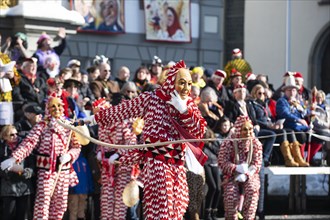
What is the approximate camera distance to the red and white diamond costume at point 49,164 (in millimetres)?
14984

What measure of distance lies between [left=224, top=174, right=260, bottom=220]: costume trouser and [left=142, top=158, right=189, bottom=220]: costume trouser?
386 centimetres

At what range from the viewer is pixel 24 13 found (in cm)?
1959

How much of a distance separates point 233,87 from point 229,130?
2311mm

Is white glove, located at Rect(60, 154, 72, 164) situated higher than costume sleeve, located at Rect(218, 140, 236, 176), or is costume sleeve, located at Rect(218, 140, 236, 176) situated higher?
white glove, located at Rect(60, 154, 72, 164)

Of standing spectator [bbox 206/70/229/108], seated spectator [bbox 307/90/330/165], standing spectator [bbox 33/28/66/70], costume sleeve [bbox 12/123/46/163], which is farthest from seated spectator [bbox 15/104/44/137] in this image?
seated spectator [bbox 307/90/330/165]

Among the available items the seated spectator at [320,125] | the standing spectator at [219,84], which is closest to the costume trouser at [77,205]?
the standing spectator at [219,84]

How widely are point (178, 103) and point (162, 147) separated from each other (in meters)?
0.51

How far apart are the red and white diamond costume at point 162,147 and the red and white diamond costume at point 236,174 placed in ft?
11.9

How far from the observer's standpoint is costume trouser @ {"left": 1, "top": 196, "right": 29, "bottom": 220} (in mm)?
15328

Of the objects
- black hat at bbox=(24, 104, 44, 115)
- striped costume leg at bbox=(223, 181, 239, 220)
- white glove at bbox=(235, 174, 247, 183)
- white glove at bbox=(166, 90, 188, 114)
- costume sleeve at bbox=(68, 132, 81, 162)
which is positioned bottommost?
striped costume leg at bbox=(223, 181, 239, 220)

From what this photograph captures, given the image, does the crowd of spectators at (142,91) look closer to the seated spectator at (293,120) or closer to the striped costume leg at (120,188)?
the seated spectator at (293,120)

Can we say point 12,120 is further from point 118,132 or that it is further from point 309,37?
point 309,37

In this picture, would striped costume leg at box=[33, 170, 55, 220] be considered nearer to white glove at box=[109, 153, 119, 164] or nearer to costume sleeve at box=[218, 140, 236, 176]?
white glove at box=[109, 153, 119, 164]

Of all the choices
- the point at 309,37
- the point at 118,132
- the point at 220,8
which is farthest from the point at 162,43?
the point at 118,132
